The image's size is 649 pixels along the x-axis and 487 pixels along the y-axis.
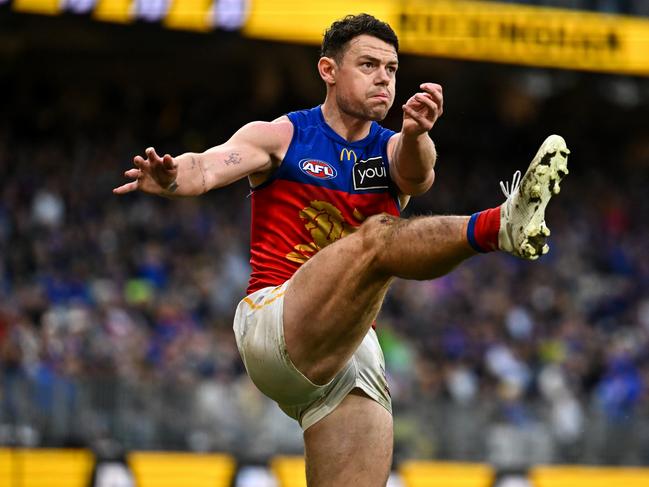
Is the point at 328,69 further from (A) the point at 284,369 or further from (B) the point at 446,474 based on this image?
(B) the point at 446,474

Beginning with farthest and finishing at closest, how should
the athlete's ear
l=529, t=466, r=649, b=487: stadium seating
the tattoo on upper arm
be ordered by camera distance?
l=529, t=466, r=649, b=487: stadium seating
the athlete's ear
the tattoo on upper arm

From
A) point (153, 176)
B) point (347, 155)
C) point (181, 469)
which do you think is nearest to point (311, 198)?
point (347, 155)

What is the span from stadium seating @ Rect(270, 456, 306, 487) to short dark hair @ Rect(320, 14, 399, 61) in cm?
697

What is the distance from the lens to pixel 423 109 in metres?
5.73

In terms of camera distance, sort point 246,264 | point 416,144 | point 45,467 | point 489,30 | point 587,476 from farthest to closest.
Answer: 1. point 489,30
2. point 246,264
3. point 587,476
4. point 45,467
5. point 416,144

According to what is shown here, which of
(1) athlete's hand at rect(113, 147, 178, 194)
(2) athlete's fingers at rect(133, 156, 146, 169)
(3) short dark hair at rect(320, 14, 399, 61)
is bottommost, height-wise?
(1) athlete's hand at rect(113, 147, 178, 194)

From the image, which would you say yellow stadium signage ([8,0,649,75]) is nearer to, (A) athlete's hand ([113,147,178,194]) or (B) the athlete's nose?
(B) the athlete's nose

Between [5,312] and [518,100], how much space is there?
11.4 metres

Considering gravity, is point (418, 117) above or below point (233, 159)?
above

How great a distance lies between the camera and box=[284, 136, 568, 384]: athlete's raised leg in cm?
507

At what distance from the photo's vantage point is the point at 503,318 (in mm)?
17031

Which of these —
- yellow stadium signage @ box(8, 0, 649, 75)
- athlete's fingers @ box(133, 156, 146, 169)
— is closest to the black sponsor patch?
athlete's fingers @ box(133, 156, 146, 169)

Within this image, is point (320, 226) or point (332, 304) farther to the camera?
point (320, 226)

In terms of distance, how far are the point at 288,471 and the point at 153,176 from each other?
737 cm
